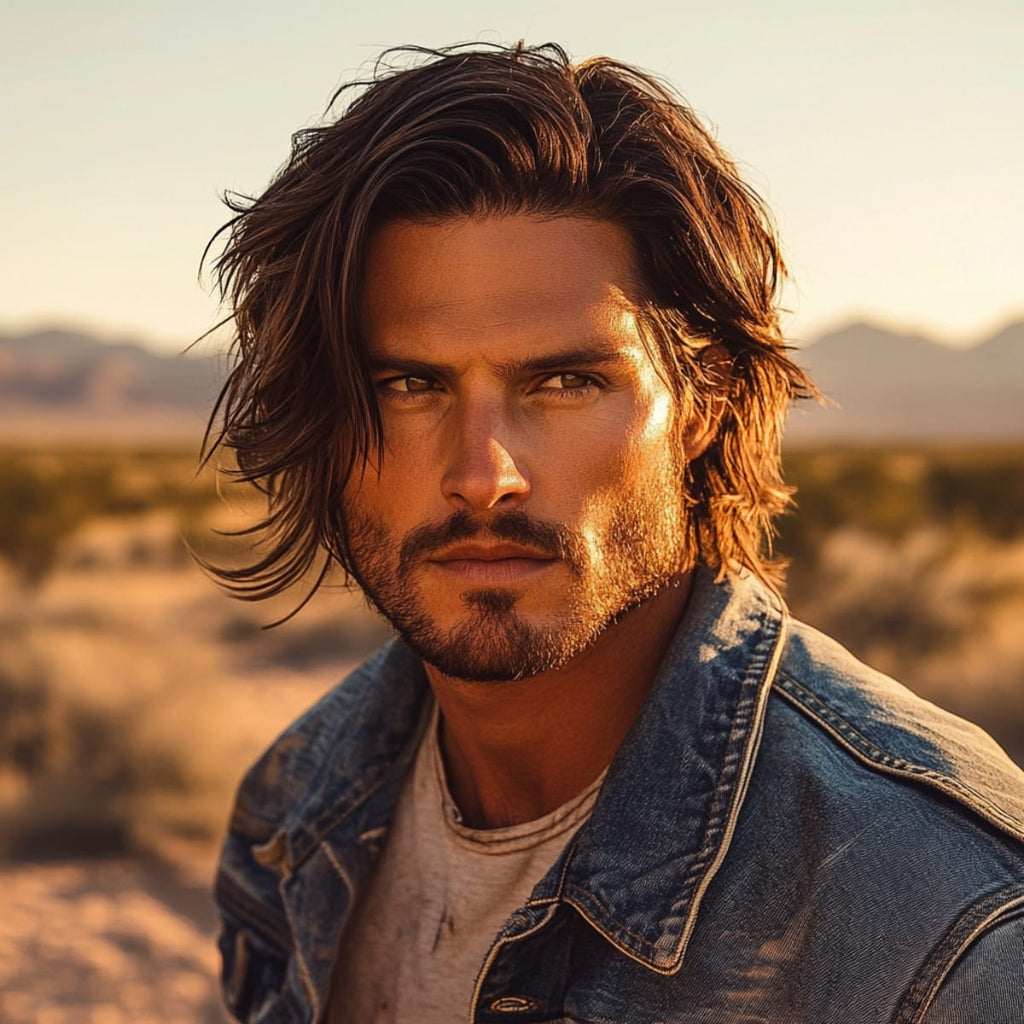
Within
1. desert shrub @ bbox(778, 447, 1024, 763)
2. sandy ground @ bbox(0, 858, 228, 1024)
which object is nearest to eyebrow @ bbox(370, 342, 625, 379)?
sandy ground @ bbox(0, 858, 228, 1024)

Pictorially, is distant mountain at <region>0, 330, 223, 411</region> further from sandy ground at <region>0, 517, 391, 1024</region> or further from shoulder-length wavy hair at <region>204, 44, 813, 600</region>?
shoulder-length wavy hair at <region>204, 44, 813, 600</region>

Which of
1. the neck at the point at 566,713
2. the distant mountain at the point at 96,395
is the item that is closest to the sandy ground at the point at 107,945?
the neck at the point at 566,713

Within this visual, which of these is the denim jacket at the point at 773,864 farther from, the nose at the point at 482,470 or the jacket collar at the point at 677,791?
the nose at the point at 482,470

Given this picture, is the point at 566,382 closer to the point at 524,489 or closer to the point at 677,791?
the point at 524,489

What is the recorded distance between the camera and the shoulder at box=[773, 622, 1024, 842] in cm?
189

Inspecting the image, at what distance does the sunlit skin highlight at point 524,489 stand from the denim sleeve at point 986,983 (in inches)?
33.8

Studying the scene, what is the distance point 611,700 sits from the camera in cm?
243

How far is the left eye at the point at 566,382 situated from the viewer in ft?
7.70

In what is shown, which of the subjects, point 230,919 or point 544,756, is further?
point 230,919

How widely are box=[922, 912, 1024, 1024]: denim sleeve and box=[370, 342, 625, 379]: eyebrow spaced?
1.19 metres

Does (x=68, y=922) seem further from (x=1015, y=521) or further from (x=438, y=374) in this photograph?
(x=1015, y=521)

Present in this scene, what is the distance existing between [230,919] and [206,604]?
11314mm

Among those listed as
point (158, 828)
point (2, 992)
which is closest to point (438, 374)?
point (2, 992)

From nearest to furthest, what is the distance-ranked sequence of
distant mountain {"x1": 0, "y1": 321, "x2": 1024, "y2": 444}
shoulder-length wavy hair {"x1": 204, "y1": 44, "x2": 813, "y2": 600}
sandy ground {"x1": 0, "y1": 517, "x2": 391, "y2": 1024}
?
1. shoulder-length wavy hair {"x1": 204, "y1": 44, "x2": 813, "y2": 600}
2. sandy ground {"x1": 0, "y1": 517, "x2": 391, "y2": 1024}
3. distant mountain {"x1": 0, "y1": 321, "x2": 1024, "y2": 444}
